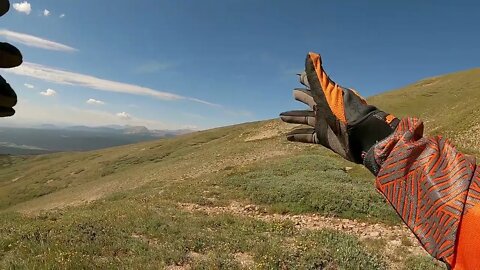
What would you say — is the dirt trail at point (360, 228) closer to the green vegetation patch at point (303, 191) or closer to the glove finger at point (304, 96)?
the green vegetation patch at point (303, 191)

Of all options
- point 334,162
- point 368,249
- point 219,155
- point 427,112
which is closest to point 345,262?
point 368,249

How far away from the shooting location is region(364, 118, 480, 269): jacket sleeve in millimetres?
2721

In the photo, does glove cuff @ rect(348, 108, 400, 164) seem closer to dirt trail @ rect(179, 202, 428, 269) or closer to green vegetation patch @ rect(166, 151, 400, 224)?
dirt trail @ rect(179, 202, 428, 269)

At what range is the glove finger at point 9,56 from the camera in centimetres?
287

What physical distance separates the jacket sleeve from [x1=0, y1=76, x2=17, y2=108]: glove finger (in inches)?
133

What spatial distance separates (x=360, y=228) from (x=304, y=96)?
1176cm

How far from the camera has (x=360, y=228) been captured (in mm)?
14500

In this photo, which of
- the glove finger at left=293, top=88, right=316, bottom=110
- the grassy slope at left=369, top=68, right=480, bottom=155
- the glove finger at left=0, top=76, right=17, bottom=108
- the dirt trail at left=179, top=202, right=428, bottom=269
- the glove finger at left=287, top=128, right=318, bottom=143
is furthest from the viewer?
the grassy slope at left=369, top=68, right=480, bottom=155

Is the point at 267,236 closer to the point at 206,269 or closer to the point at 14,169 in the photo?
the point at 206,269

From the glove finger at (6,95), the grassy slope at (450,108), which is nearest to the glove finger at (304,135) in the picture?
the glove finger at (6,95)

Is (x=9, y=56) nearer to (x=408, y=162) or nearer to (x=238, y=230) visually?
(x=408, y=162)

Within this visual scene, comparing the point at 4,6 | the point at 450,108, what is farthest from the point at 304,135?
the point at 450,108

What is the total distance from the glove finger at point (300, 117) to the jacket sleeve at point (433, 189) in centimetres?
94

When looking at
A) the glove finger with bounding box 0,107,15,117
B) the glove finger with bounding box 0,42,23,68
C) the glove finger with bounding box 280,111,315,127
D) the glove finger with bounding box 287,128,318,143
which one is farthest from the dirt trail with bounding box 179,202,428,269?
the glove finger with bounding box 0,42,23,68
